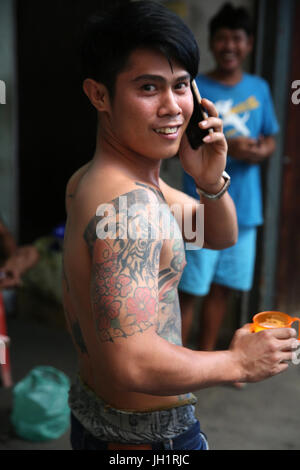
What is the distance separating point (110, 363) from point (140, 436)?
1.14 ft

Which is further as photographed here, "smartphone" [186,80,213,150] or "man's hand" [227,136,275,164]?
"man's hand" [227,136,275,164]

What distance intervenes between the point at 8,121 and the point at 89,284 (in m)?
3.70

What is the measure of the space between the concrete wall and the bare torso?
133 inches

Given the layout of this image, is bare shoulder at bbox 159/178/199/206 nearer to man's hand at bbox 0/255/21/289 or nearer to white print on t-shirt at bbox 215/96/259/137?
man's hand at bbox 0/255/21/289

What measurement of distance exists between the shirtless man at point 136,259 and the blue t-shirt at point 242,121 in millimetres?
1918

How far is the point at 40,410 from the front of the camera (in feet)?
9.76

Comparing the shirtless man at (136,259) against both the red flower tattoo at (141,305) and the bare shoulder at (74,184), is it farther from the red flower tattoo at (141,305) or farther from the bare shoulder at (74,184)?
the bare shoulder at (74,184)

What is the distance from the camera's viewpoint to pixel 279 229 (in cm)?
423

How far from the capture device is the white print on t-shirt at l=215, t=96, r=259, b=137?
3359 mm

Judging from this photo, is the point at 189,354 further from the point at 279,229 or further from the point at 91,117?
the point at 91,117

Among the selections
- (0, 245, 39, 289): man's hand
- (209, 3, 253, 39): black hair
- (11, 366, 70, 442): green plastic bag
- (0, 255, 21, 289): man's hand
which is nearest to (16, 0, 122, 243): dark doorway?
(209, 3, 253, 39): black hair

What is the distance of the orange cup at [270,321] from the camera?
55.7 inches

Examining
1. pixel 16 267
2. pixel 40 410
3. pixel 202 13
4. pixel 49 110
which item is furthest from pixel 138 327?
pixel 49 110

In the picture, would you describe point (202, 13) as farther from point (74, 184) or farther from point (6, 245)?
point (74, 184)
